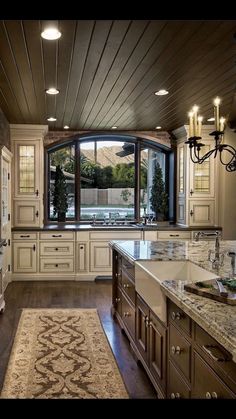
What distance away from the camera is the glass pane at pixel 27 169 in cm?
665

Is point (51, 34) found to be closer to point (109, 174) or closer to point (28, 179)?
point (28, 179)

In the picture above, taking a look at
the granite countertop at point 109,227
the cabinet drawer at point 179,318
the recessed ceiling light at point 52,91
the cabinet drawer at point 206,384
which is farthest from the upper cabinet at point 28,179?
the cabinet drawer at point 206,384

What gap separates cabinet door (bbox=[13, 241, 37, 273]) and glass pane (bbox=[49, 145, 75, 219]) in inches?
34.7

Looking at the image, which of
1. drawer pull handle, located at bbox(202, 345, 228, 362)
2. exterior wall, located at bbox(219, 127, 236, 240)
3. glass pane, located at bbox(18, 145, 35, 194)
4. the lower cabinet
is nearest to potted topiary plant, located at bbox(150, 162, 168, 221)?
exterior wall, located at bbox(219, 127, 236, 240)

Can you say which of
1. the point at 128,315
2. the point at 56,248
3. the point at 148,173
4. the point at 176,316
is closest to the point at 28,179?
the point at 56,248

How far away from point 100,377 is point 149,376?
0.40 meters

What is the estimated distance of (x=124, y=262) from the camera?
396 centimetres

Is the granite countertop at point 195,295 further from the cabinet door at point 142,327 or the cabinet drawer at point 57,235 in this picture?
the cabinet drawer at point 57,235

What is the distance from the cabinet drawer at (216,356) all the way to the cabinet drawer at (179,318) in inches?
5.5

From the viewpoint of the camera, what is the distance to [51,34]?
2.79 m

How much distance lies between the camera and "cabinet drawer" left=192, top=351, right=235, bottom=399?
1.42 metres
